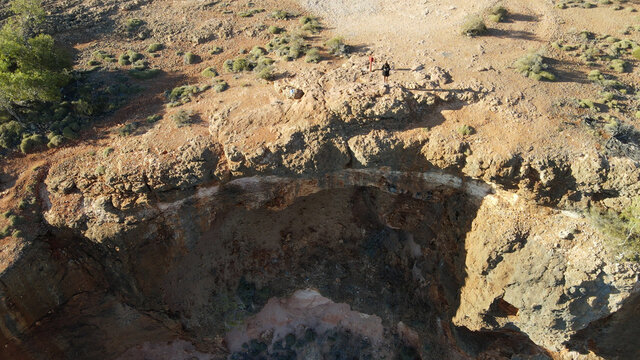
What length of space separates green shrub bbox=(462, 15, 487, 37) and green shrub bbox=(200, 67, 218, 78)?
18.1 m

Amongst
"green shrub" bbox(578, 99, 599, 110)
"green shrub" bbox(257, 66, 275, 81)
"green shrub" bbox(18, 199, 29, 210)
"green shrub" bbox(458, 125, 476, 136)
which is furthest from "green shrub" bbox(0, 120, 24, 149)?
"green shrub" bbox(578, 99, 599, 110)

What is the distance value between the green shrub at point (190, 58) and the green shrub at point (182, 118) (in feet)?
21.7

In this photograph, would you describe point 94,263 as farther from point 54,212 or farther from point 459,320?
point 459,320

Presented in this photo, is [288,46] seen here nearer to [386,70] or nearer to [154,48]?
[386,70]

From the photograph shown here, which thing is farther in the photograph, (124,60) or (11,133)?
(124,60)

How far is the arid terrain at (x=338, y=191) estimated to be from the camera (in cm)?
2070

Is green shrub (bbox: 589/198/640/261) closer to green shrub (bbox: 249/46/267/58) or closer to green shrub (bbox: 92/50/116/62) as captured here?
green shrub (bbox: 249/46/267/58)

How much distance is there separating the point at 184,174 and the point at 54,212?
25.8 ft

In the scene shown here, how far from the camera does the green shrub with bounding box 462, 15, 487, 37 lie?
27.0 meters

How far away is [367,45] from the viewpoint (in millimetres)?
27547

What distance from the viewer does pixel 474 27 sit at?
2689 cm

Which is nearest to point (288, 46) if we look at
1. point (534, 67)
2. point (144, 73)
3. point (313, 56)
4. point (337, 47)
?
point (313, 56)

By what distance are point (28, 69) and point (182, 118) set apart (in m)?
11.6

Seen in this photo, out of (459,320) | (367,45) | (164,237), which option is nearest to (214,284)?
(164,237)
